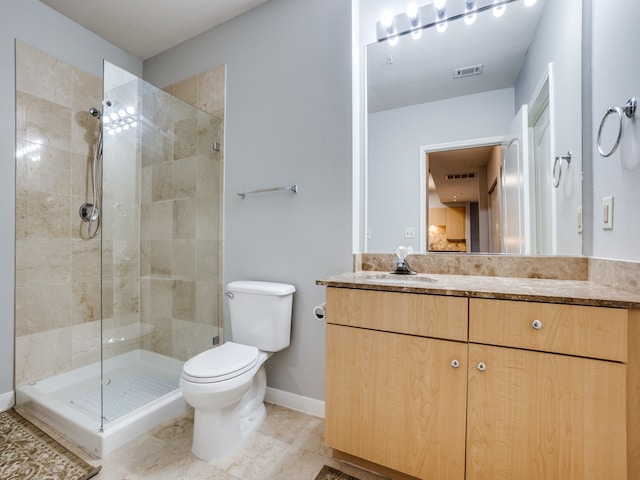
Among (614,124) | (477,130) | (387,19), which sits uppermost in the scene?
(387,19)

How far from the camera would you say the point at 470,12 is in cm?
153

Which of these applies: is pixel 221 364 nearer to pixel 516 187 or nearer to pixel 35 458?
pixel 35 458

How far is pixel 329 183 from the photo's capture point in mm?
1704

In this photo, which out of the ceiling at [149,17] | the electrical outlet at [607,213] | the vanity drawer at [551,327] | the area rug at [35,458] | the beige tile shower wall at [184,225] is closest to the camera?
the vanity drawer at [551,327]

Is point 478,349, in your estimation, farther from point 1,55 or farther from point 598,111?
point 1,55

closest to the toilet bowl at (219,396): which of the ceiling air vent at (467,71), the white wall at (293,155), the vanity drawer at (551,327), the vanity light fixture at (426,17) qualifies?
the white wall at (293,155)

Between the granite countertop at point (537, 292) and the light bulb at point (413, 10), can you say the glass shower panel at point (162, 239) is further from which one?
the light bulb at point (413, 10)

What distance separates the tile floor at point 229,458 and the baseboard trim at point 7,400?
0.37m

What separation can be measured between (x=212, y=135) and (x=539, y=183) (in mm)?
2075

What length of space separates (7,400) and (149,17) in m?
2.71

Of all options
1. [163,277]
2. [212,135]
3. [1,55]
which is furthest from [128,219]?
[1,55]

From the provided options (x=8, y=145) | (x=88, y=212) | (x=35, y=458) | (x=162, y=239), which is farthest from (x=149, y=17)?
(x=35, y=458)

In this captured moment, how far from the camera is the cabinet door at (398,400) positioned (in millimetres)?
1047

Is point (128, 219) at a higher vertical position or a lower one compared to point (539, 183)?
lower
